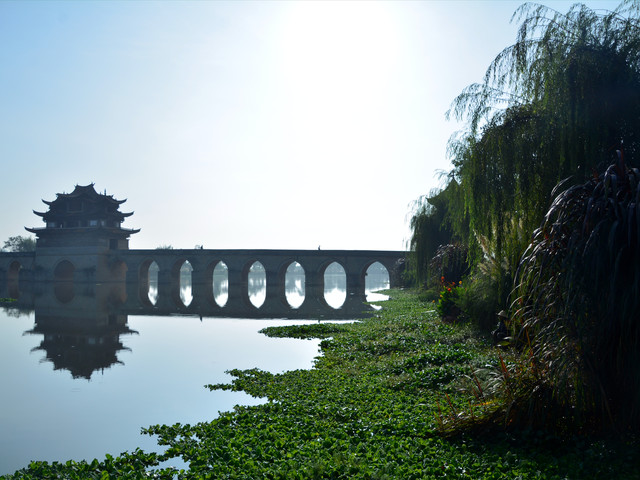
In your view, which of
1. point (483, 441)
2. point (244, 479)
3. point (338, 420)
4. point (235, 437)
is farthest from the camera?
point (338, 420)

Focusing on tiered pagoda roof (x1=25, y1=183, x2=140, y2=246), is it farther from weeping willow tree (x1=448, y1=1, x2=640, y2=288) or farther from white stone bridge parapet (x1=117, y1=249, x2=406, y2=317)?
weeping willow tree (x1=448, y1=1, x2=640, y2=288)

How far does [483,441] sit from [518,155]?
548 centimetres

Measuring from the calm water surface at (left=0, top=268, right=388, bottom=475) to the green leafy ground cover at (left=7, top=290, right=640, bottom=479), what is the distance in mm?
705

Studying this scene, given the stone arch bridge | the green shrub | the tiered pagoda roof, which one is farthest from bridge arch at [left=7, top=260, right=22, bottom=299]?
the green shrub

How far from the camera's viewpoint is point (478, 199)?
9.95 metres

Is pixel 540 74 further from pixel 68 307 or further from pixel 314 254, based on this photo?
pixel 314 254

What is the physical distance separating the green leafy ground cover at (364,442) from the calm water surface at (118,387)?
0.70 metres

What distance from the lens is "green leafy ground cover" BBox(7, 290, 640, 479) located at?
464cm

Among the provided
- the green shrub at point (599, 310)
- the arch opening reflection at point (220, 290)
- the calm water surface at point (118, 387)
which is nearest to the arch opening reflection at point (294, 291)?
the arch opening reflection at point (220, 290)

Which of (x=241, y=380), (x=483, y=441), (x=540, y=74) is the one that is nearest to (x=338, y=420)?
(x=483, y=441)

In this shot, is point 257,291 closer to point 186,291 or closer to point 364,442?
point 186,291

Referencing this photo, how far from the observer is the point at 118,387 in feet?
32.1

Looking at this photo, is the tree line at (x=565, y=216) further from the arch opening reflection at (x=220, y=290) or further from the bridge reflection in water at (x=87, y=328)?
the arch opening reflection at (x=220, y=290)

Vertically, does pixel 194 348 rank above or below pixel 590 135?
below
